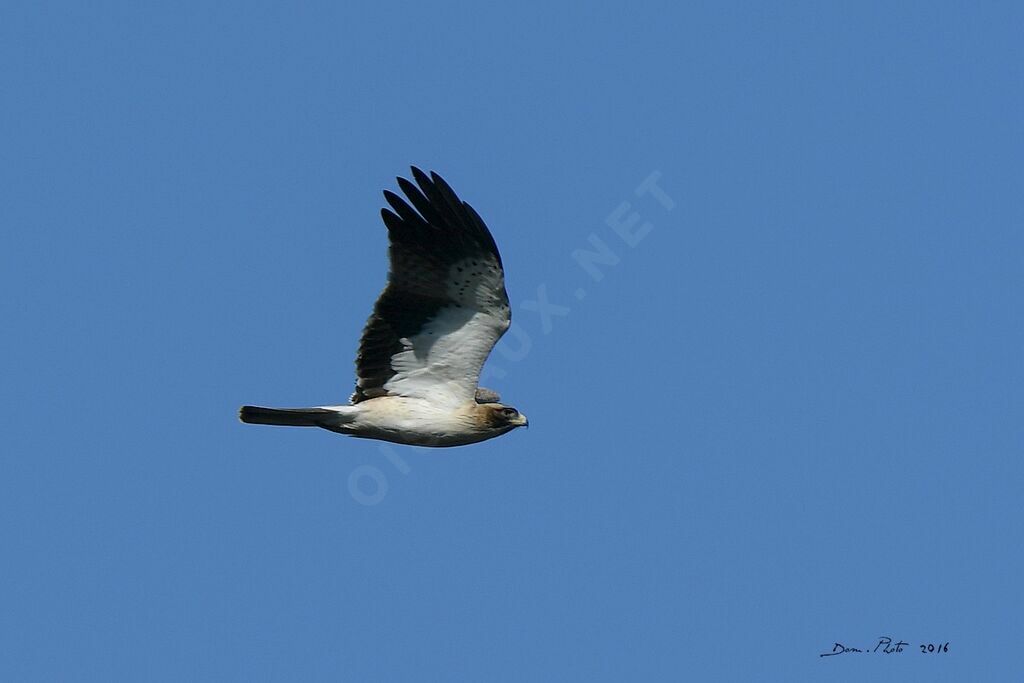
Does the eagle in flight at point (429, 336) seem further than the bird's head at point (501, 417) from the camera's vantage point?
No

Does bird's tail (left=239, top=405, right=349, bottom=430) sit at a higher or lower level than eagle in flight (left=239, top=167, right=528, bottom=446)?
lower

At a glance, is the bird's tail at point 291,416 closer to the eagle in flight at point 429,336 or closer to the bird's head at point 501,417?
the eagle in flight at point 429,336

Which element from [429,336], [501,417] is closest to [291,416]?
[429,336]

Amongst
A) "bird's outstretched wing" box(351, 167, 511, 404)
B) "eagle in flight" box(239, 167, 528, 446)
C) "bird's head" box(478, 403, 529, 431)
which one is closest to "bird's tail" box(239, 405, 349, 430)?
"eagle in flight" box(239, 167, 528, 446)

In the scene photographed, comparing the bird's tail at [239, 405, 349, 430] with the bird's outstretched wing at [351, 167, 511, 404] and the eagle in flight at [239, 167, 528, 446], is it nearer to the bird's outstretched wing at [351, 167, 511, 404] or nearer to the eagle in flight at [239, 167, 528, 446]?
the eagle in flight at [239, 167, 528, 446]

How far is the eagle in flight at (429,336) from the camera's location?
2170cm

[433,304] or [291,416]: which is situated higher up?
[433,304]

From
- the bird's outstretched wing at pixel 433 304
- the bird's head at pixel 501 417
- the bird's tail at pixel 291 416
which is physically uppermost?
the bird's outstretched wing at pixel 433 304

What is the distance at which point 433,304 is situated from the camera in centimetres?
2198

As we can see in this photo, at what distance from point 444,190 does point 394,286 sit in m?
1.11

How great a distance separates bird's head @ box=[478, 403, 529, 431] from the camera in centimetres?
2208

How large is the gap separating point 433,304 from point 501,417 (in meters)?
1.30

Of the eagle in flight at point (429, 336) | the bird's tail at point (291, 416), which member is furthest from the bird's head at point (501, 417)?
the bird's tail at point (291, 416)

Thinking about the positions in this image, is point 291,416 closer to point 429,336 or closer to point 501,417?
point 429,336
